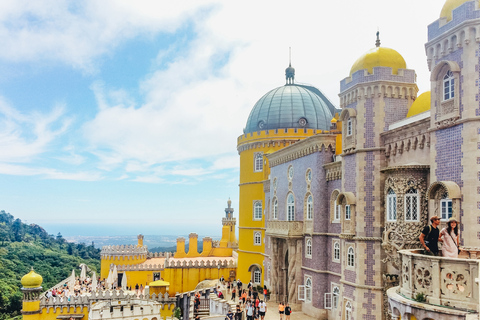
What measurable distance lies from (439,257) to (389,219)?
773cm

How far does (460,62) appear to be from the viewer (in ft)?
49.3

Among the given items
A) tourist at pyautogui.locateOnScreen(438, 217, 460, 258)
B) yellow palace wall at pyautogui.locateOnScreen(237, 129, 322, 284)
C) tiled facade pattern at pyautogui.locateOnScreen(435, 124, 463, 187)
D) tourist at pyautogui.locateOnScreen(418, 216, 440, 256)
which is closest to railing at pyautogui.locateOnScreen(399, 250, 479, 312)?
tourist at pyautogui.locateOnScreen(418, 216, 440, 256)

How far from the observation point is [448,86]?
1558 cm

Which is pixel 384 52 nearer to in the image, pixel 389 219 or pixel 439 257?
pixel 389 219

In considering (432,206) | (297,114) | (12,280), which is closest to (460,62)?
(432,206)

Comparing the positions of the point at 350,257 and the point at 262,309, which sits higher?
the point at 350,257

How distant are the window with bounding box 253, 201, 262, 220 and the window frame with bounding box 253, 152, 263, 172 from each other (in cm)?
270

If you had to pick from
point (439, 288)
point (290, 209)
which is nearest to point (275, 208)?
point (290, 209)

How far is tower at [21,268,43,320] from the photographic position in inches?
1398

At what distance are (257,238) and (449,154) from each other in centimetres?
2274

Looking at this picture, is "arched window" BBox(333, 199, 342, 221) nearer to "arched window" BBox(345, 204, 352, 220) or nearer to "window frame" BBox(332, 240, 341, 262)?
"window frame" BBox(332, 240, 341, 262)

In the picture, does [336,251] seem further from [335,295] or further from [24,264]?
[24,264]

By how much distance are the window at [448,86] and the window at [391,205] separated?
14.6 ft

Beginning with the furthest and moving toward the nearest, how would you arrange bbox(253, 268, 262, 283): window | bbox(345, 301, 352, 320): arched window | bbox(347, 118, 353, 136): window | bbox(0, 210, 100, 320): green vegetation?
bbox(0, 210, 100, 320): green vegetation
bbox(253, 268, 262, 283): window
bbox(347, 118, 353, 136): window
bbox(345, 301, 352, 320): arched window
